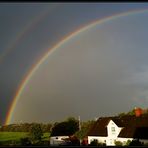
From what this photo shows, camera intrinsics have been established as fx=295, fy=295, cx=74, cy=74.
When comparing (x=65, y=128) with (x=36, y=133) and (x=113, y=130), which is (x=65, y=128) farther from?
(x=113, y=130)

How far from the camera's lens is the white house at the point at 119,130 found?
32662 millimetres

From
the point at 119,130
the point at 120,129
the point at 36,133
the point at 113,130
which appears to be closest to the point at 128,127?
the point at 120,129

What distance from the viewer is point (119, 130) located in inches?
1505

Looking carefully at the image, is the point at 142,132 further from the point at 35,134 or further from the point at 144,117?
the point at 35,134

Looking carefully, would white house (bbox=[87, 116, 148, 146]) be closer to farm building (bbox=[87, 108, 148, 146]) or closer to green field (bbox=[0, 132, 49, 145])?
farm building (bbox=[87, 108, 148, 146])

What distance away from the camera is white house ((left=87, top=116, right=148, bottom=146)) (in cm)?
3266

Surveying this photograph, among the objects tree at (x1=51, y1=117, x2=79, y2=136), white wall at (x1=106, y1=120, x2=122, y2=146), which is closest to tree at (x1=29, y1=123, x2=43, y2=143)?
tree at (x1=51, y1=117, x2=79, y2=136)

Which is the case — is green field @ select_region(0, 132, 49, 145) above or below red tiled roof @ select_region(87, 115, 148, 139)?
below

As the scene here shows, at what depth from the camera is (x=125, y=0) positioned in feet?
15.1

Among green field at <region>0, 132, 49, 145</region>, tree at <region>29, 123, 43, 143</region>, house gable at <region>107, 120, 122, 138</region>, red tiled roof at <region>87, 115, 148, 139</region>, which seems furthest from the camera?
house gable at <region>107, 120, 122, 138</region>

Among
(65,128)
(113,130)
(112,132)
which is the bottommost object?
(112,132)

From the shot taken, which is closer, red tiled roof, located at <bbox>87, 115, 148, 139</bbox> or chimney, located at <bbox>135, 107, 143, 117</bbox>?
red tiled roof, located at <bbox>87, 115, 148, 139</bbox>

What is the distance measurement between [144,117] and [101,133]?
763 cm

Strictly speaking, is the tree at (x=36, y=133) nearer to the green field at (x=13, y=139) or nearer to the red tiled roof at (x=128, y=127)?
the green field at (x=13, y=139)
